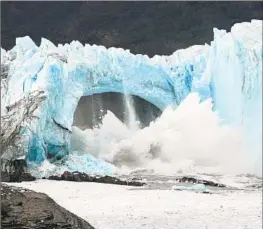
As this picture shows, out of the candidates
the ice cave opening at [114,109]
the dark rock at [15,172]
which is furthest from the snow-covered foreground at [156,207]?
the ice cave opening at [114,109]

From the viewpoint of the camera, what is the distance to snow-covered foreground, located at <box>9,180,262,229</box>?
1174 cm

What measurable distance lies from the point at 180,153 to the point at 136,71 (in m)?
5.84

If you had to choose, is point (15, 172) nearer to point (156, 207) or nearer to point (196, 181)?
point (196, 181)

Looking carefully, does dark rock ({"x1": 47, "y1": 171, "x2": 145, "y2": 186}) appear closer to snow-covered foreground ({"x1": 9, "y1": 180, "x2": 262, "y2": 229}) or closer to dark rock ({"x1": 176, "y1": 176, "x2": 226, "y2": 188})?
snow-covered foreground ({"x1": 9, "y1": 180, "x2": 262, "y2": 229})

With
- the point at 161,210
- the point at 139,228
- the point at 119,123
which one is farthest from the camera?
the point at 119,123

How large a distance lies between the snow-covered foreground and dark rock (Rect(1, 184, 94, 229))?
2.61 meters

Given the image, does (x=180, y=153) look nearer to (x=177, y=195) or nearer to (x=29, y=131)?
(x=29, y=131)

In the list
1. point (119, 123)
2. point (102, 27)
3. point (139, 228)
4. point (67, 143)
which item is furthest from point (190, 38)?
point (139, 228)

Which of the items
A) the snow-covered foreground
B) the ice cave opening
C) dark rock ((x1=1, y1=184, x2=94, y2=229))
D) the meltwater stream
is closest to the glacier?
the meltwater stream

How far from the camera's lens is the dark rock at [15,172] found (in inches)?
842

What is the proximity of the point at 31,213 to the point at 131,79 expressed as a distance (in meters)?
22.7

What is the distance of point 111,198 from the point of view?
51.2ft

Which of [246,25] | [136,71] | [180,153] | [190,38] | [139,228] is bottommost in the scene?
[139,228]

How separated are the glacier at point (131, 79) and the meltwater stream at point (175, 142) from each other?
3.12 ft
